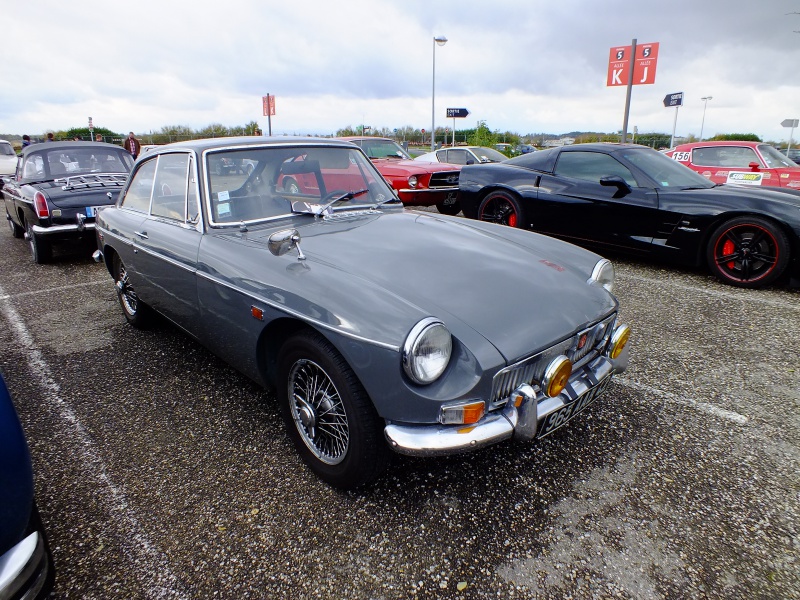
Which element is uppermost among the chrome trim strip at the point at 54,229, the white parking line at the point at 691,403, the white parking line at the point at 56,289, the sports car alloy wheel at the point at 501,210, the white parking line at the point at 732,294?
the sports car alloy wheel at the point at 501,210

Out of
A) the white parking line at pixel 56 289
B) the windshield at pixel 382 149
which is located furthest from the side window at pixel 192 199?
the windshield at pixel 382 149

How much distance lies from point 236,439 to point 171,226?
4.57 feet

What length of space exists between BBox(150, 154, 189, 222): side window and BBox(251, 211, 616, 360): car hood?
86 centimetres

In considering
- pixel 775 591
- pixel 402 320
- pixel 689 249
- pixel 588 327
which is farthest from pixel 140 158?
pixel 689 249

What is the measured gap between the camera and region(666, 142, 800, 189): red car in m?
9.34

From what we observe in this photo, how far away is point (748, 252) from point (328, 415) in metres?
4.93

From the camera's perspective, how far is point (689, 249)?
5.47 metres

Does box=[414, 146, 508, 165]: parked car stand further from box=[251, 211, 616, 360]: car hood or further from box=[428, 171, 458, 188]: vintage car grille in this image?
box=[251, 211, 616, 360]: car hood

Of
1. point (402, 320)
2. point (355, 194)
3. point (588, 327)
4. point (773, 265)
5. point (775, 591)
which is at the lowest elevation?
point (775, 591)

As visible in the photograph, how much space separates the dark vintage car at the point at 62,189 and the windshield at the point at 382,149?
4.74 metres

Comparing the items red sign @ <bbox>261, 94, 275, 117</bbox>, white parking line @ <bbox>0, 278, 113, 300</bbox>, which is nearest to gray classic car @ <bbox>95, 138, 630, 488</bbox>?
white parking line @ <bbox>0, 278, 113, 300</bbox>

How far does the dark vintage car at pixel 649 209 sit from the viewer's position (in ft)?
16.6

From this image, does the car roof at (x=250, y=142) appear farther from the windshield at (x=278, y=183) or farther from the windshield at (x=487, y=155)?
the windshield at (x=487, y=155)

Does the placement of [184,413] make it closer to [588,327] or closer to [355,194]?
[355,194]
